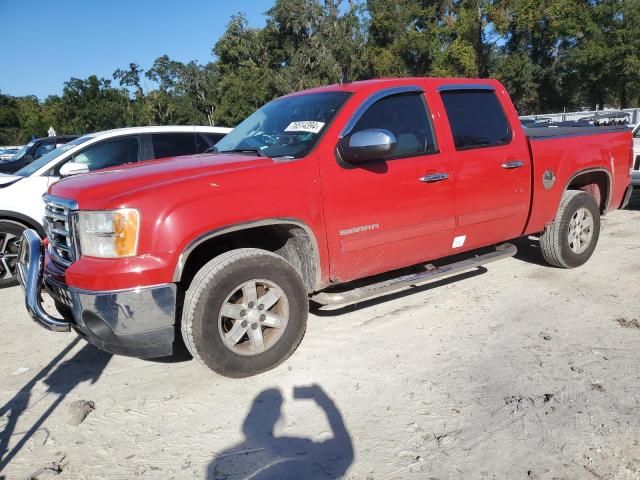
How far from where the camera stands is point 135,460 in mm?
Result: 2752

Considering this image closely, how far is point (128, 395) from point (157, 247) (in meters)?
1.09

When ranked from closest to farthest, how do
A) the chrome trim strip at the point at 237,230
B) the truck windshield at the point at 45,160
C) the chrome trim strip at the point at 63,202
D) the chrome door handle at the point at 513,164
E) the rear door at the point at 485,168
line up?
the chrome trim strip at the point at 237,230, the chrome trim strip at the point at 63,202, the rear door at the point at 485,168, the chrome door handle at the point at 513,164, the truck windshield at the point at 45,160

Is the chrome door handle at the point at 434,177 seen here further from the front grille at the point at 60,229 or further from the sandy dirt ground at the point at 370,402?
the front grille at the point at 60,229

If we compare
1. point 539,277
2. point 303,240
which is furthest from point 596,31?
point 303,240

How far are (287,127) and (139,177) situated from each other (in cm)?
131

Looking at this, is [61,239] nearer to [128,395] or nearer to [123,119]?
[128,395]

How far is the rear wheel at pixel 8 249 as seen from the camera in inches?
238

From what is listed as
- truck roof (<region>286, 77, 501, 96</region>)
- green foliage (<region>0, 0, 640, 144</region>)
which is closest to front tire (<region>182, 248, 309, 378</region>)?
truck roof (<region>286, 77, 501, 96</region>)

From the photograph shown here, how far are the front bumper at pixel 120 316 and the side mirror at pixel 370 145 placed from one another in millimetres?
1531

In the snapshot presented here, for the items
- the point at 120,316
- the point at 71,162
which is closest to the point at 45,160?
the point at 71,162

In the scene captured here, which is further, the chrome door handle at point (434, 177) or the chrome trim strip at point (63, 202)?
the chrome door handle at point (434, 177)

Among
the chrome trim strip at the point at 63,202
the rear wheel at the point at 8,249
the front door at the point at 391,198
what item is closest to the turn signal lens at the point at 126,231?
the chrome trim strip at the point at 63,202

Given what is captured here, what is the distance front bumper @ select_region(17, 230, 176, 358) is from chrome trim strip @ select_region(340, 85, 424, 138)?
1713 millimetres

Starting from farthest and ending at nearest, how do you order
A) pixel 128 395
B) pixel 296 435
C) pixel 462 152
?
pixel 462 152
pixel 128 395
pixel 296 435
